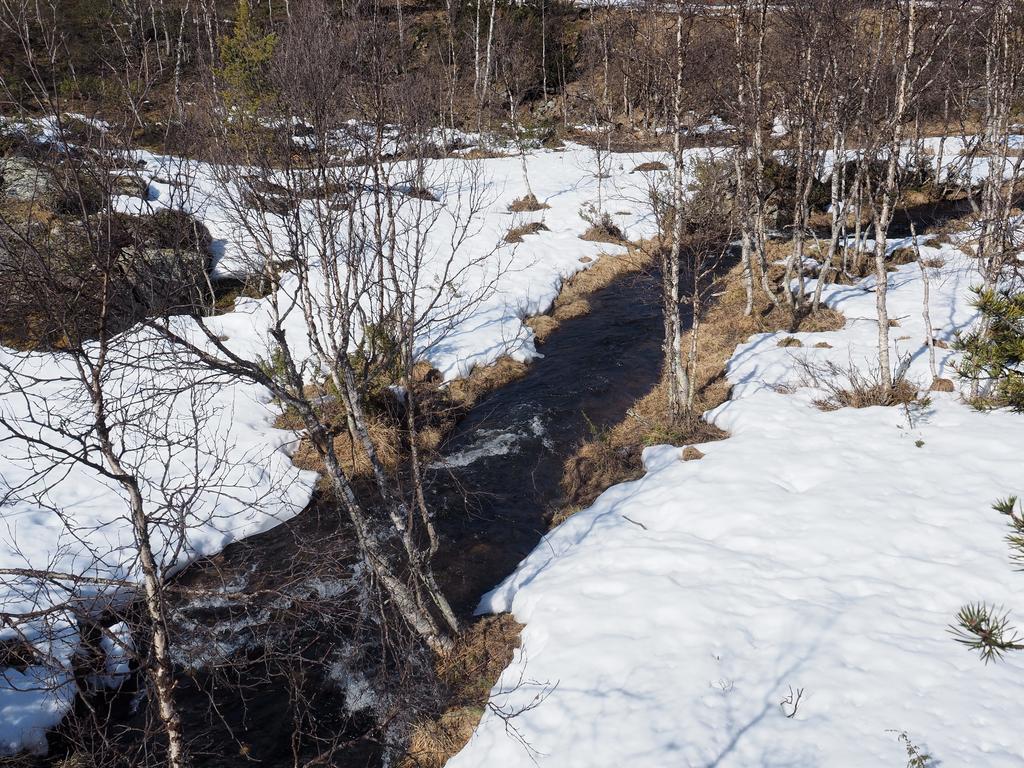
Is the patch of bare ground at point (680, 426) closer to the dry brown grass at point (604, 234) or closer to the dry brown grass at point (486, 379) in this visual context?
the dry brown grass at point (486, 379)

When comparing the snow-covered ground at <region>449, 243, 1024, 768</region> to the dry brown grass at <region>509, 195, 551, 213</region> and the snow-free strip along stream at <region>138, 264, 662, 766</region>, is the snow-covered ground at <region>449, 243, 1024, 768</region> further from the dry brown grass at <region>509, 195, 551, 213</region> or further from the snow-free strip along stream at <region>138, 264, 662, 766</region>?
the dry brown grass at <region>509, 195, 551, 213</region>

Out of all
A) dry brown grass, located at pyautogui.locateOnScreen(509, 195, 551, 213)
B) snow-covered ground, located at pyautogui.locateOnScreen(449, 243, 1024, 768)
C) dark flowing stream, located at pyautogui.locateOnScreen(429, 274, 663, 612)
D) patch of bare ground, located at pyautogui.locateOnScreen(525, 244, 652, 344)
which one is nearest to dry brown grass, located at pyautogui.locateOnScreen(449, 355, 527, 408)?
dark flowing stream, located at pyautogui.locateOnScreen(429, 274, 663, 612)

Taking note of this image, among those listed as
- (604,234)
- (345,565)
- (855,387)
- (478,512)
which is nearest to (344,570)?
(345,565)

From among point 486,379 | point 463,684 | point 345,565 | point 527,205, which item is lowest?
point 463,684

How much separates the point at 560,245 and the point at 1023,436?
14198 mm

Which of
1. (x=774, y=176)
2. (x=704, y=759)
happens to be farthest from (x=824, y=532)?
(x=774, y=176)

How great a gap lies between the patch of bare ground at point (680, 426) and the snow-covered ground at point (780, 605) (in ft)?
1.68

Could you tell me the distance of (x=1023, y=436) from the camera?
7.62 m

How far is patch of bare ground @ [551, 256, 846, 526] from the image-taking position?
9.75 meters

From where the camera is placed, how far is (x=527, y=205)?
23.1 m

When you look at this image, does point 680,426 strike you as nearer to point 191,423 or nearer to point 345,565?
point 345,565

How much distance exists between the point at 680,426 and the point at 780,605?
14.9 ft

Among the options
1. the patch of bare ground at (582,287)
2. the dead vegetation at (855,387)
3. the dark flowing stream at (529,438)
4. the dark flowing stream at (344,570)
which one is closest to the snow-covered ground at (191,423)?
the patch of bare ground at (582,287)

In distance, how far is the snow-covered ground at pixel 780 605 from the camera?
475 cm
